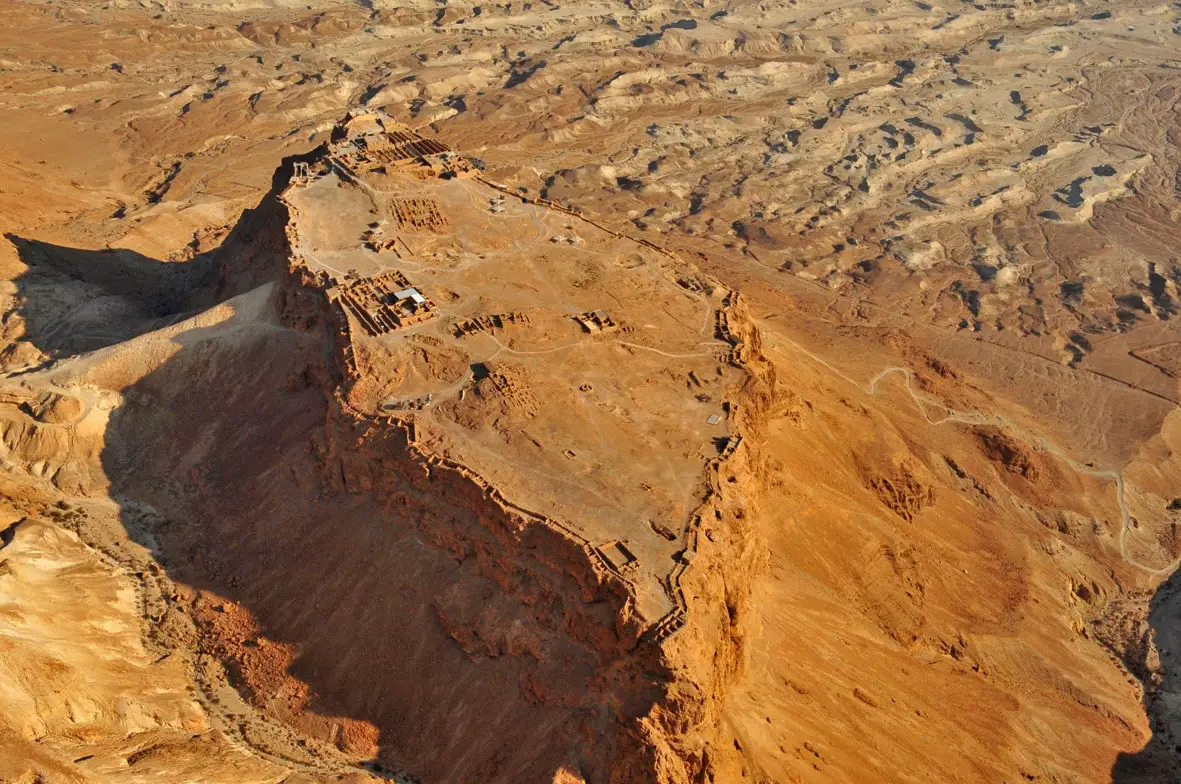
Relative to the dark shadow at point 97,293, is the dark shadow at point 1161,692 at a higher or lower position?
lower

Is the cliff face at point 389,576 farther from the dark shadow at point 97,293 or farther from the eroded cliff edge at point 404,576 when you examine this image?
the dark shadow at point 97,293

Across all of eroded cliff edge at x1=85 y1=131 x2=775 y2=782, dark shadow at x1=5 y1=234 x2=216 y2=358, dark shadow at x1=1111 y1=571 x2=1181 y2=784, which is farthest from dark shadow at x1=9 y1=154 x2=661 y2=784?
dark shadow at x1=1111 y1=571 x2=1181 y2=784

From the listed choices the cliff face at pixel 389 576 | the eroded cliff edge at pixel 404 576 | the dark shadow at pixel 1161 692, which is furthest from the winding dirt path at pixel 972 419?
the eroded cliff edge at pixel 404 576

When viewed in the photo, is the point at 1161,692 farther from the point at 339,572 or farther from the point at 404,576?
the point at 339,572

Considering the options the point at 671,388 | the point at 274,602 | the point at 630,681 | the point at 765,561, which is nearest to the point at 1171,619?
the point at 765,561

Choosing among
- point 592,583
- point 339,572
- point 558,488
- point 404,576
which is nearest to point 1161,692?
point 592,583
